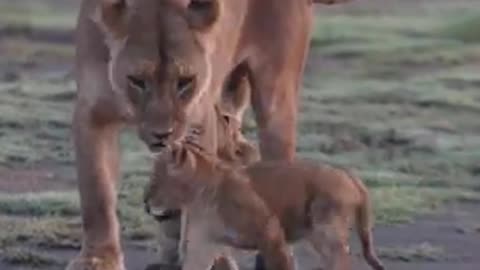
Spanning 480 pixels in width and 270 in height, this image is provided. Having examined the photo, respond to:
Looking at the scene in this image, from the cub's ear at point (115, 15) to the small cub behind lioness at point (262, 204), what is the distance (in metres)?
0.55

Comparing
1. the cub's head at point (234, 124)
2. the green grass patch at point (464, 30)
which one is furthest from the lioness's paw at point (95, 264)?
the green grass patch at point (464, 30)

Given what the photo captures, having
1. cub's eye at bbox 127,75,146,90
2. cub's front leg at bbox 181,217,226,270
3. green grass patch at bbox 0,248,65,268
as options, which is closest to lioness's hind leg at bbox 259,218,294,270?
cub's front leg at bbox 181,217,226,270

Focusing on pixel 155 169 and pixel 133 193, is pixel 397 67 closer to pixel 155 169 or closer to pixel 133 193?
pixel 133 193

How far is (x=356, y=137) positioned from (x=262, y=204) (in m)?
6.88

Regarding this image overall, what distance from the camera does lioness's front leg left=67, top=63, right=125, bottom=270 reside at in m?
9.87

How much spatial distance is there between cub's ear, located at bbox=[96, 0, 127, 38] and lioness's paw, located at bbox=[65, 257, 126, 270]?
1214mm

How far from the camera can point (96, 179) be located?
10000 mm

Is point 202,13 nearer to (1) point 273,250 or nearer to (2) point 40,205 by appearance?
(1) point 273,250

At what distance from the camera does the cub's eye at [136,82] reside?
907 centimetres

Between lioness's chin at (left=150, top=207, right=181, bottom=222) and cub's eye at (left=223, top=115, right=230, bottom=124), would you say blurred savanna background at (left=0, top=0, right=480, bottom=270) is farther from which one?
lioness's chin at (left=150, top=207, right=181, bottom=222)

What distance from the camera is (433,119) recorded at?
690 inches

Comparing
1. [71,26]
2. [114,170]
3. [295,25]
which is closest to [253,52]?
[295,25]

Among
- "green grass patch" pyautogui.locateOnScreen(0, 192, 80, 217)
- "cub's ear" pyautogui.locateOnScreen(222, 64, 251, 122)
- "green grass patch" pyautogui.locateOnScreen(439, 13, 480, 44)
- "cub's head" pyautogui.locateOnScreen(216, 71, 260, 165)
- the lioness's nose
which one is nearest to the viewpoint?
the lioness's nose

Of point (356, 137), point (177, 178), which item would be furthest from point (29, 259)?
point (356, 137)
